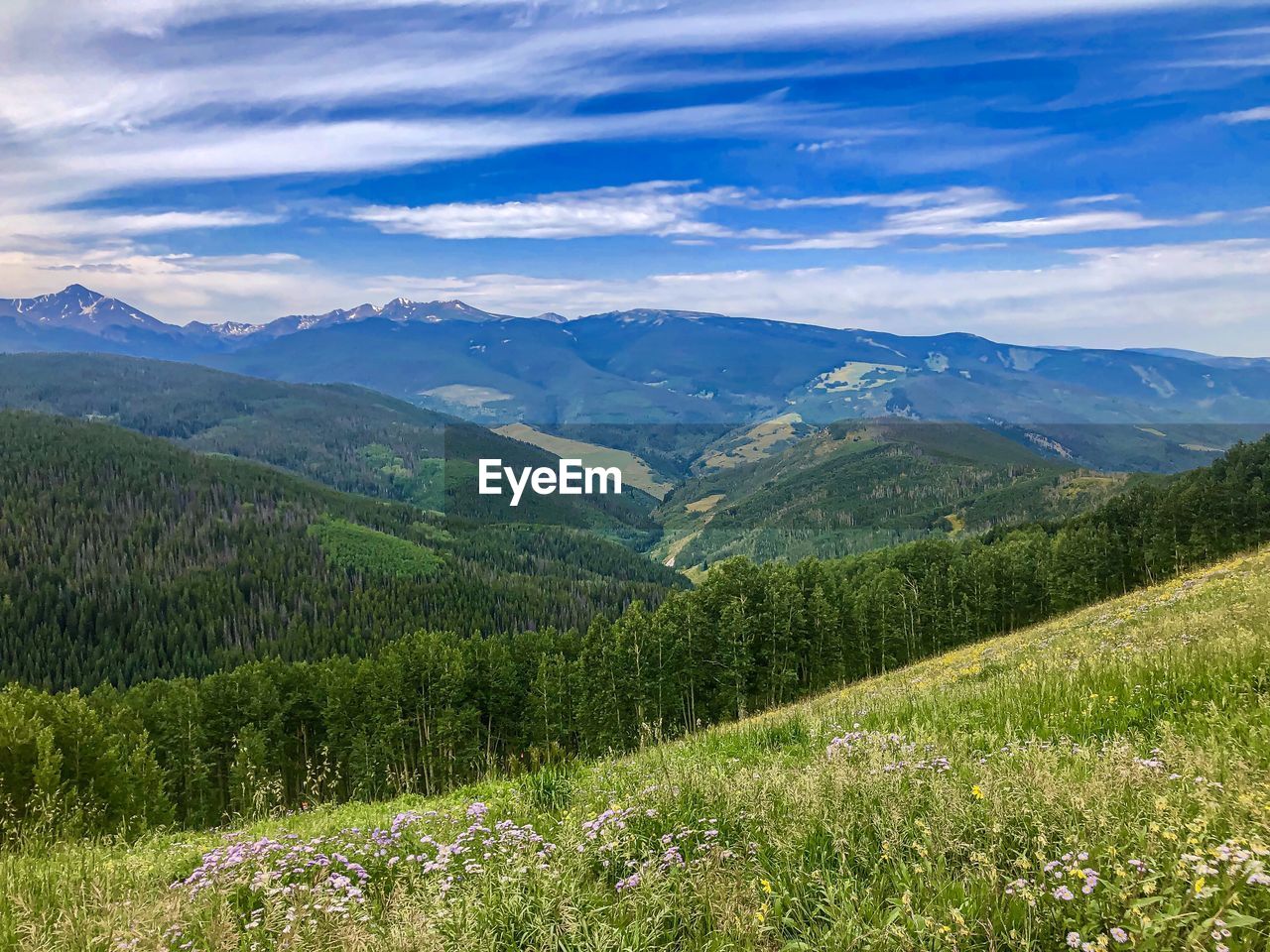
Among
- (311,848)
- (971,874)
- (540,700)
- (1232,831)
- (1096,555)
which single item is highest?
(1232,831)

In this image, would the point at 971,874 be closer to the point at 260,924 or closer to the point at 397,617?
the point at 260,924

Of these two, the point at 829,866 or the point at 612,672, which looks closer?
the point at 829,866

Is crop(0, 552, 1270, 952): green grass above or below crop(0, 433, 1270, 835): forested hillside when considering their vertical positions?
above

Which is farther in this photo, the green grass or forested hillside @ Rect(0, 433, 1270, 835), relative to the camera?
forested hillside @ Rect(0, 433, 1270, 835)

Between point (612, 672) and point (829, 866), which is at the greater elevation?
point (829, 866)

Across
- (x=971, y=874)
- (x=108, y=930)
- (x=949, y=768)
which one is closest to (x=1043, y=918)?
(x=971, y=874)
